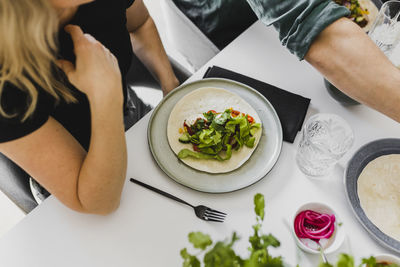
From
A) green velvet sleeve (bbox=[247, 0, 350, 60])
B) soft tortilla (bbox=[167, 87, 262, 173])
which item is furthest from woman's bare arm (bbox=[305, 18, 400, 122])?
soft tortilla (bbox=[167, 87, 262, 173])

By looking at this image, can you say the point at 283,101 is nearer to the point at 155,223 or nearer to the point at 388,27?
the point at 388,27

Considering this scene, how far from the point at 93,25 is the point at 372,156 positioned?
2.67 ft

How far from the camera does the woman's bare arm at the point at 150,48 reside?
1.13 m

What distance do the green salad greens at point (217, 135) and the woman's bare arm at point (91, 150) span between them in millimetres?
181

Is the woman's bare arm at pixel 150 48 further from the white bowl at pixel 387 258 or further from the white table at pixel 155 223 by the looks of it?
the white bowl at pixel 387 258

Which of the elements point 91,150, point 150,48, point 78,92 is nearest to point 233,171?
point 91,150

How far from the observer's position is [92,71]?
0.73 metres

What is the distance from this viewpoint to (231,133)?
853mm

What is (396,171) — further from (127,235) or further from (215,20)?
(215,20)

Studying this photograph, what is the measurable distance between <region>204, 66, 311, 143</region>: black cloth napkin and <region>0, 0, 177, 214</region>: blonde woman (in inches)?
13.8

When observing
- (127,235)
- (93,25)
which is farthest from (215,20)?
(127,235)

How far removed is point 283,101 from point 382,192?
13.7 inches

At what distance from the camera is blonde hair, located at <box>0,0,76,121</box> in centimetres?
59

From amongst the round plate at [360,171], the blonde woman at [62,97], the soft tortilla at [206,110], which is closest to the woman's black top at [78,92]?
the blonde woman at [62,97]
